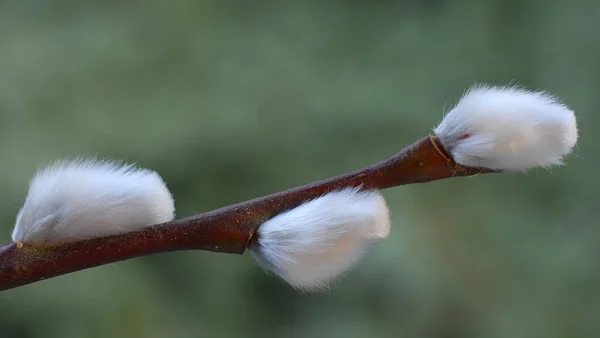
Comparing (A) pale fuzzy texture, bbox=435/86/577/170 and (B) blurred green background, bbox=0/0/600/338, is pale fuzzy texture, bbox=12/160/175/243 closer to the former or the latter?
(A) pale fuzzy texture, bbox=435/86/577/170

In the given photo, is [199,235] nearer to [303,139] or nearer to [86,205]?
[86,205]

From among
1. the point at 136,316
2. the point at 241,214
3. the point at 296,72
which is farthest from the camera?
the point at 296,72

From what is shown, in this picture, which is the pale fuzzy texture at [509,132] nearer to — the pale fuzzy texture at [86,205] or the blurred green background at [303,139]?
the pale fuzzy texture at [86,205]

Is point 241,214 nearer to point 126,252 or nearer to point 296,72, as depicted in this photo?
point 126,252

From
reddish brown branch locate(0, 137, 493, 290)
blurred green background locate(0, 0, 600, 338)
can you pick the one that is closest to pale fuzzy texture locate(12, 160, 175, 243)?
reddish brown branch locate(0, 137, 493, 290)

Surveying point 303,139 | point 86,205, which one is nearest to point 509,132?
point 86,205

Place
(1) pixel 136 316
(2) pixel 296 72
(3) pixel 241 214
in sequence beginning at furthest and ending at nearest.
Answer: (2) pixel 296 72 < (1) pixel 136 316 < (3) pixel 241 214

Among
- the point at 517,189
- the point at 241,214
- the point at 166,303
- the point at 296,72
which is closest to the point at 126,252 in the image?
the point at 241,214
